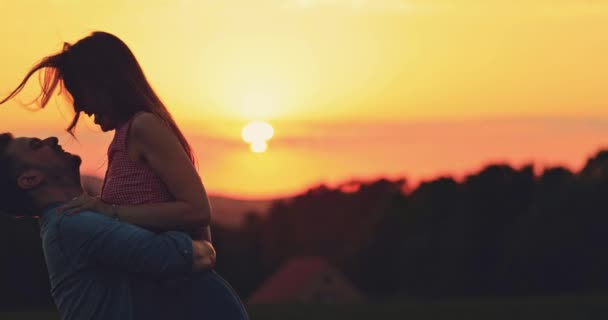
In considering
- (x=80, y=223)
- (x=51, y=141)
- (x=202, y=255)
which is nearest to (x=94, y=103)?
(x=51, y=141)

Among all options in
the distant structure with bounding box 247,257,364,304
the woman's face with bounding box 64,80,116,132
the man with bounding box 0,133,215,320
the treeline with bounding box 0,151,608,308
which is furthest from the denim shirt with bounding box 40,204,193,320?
the distant structure with bounding box 247,257,364,304

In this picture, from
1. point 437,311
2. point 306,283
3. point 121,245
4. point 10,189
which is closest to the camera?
point 121,245

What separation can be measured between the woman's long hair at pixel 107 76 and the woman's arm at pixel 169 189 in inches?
3.6

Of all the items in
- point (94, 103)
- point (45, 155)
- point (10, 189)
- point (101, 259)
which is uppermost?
point (94, 103)

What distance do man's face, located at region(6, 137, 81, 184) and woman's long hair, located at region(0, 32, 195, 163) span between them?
7.2 inches

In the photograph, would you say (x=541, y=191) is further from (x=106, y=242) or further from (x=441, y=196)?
(x=106, y=242)

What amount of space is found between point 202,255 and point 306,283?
3491 inches

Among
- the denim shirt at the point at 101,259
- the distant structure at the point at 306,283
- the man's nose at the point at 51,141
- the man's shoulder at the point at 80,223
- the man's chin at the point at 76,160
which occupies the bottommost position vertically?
the denim shirt at the point at 101,259

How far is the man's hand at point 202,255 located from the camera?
13.3 feet

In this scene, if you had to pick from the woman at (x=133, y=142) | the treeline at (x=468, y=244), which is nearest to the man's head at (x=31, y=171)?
the woman at (x=133, y=142)

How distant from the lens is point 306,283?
92312 mm

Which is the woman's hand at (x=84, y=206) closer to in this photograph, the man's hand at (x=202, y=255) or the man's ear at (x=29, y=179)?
the man's ear at (x=29, y=179)

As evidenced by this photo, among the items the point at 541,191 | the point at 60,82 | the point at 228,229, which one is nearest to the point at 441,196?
the point at 541,191

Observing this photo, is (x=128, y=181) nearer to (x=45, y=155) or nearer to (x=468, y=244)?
(x=45, y=155)
